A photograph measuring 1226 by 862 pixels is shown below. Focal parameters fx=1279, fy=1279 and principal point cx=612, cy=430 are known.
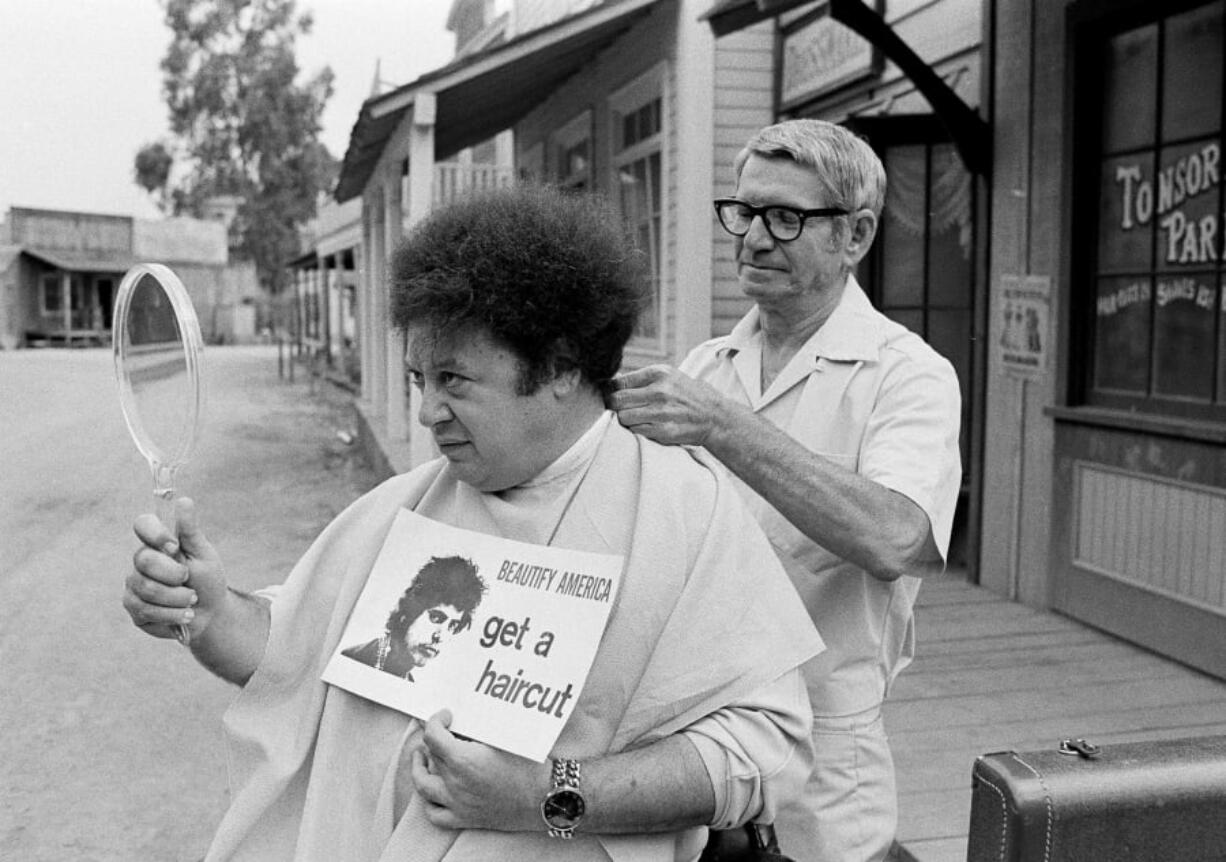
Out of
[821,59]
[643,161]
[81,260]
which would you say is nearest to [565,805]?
[821,59]

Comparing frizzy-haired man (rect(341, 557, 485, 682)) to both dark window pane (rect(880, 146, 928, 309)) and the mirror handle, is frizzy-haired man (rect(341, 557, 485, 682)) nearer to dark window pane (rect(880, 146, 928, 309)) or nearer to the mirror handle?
the mirror handle

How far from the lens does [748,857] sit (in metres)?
1.74

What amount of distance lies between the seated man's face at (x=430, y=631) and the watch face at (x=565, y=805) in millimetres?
257

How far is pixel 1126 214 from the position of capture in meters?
5.48

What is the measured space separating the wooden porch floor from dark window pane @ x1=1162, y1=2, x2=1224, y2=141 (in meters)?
2.12

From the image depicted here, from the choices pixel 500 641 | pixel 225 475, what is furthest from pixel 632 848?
pixel 225 475

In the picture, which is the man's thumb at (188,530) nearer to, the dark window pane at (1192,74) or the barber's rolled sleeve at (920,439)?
the barber's rolled sleeve at (920,439)

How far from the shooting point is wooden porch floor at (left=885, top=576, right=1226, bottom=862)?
356 centimetres

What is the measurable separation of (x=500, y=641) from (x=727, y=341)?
86 centimetres

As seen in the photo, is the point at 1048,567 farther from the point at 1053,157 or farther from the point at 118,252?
the point at 118,252

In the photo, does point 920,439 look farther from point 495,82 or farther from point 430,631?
point 495,82

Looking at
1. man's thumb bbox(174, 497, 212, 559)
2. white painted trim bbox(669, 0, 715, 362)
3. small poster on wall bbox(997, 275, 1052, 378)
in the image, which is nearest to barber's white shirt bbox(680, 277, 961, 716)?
man's thumb bbox(174, 497, 212, 559)

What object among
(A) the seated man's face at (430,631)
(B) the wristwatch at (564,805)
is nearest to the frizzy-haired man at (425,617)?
(A) the seated man's face at (430,631)

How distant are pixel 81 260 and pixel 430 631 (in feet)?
170
